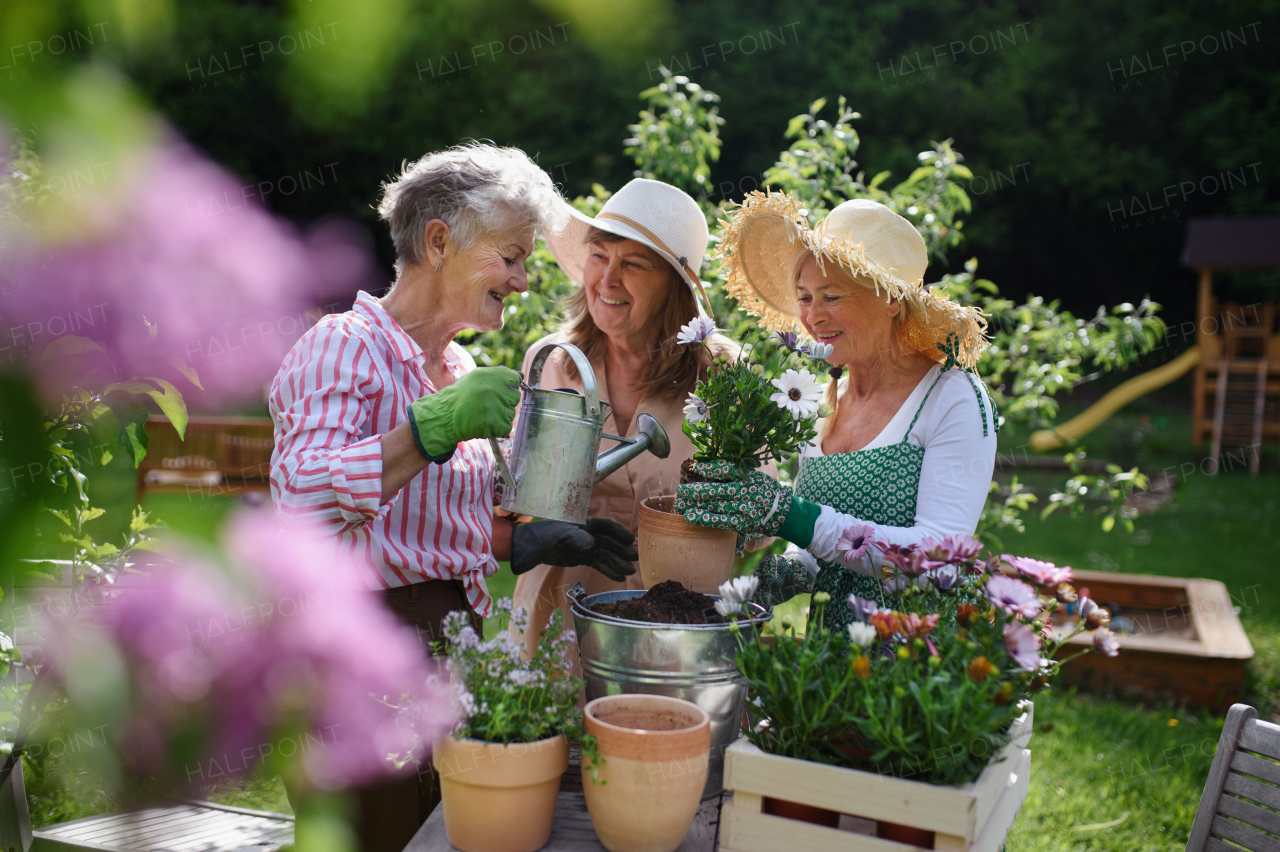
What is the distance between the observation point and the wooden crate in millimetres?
1172

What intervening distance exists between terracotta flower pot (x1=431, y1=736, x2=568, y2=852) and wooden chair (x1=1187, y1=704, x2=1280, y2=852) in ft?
4.46

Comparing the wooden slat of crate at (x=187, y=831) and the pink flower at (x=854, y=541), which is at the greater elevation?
the pink flower at (x=854, y=541)

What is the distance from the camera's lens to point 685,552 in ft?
5.69

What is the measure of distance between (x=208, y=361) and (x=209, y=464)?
730 cm

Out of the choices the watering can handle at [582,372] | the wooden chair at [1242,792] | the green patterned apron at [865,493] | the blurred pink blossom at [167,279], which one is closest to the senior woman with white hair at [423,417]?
the watering can handle at [582,372]

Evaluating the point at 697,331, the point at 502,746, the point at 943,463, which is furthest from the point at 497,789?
the point at 943,463

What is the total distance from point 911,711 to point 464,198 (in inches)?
50.5

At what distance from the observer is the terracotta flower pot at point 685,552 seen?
5.69 feet

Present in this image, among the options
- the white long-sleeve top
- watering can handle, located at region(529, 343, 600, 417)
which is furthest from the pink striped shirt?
the white long-sleeve top

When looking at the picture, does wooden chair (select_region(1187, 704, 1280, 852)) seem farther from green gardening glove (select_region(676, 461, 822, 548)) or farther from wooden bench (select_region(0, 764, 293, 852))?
wooden bench (select_region(0, 764, 293, 852))

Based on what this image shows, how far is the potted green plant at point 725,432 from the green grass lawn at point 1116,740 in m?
0.65

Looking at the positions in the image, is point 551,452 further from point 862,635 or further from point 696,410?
point 862,635

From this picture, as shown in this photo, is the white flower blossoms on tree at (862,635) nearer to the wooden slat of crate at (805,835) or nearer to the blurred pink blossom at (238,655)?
the wooden slat of crate at (805,835)

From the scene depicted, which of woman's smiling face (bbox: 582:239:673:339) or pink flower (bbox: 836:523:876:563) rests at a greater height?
woman's smiling face (bbox: 582:239:673:339)
